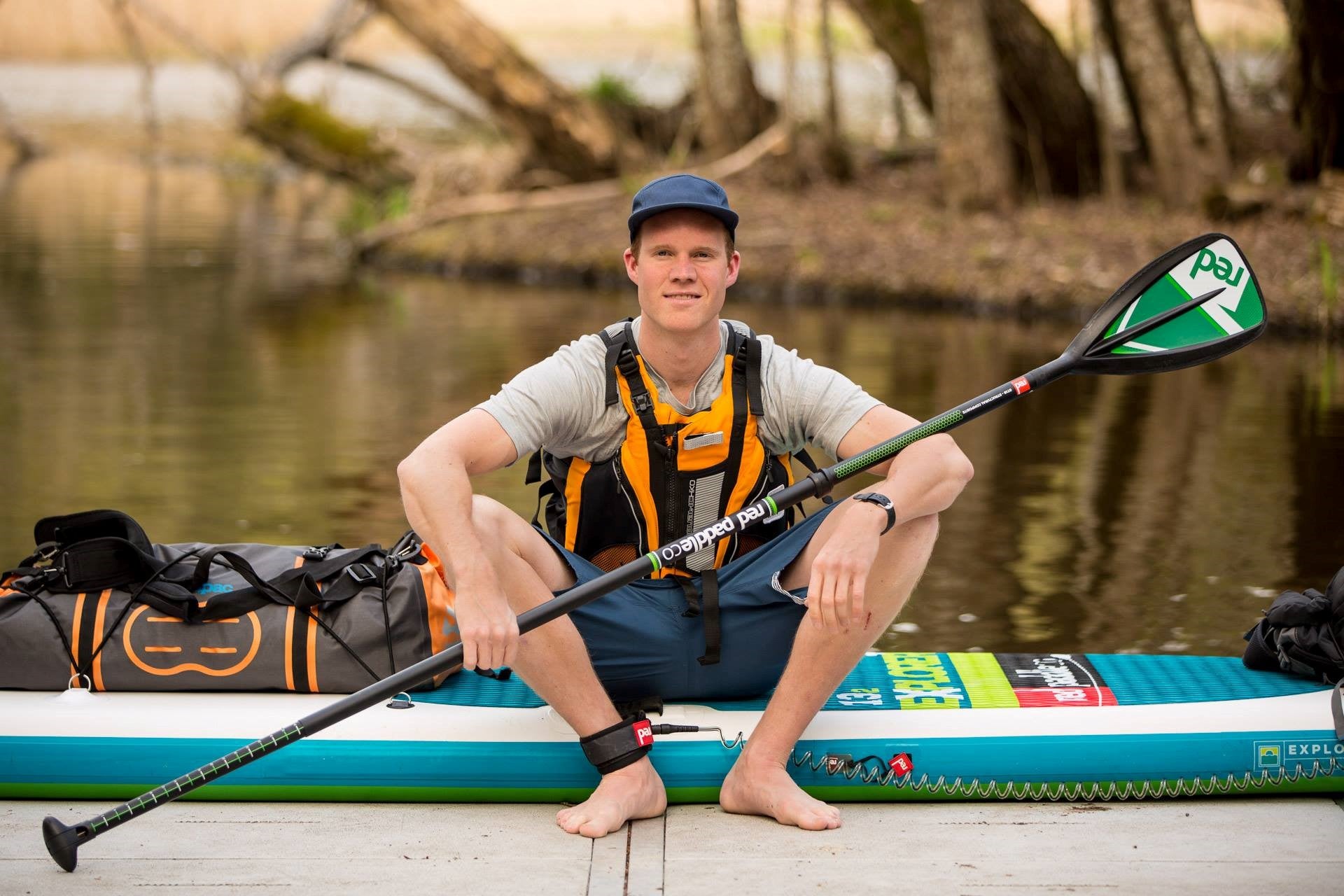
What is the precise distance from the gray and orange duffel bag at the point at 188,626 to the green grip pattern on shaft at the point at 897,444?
0.90 m

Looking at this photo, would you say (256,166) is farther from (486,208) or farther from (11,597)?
(11,597)

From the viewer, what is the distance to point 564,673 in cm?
302

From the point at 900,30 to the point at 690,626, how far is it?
11.7 meters

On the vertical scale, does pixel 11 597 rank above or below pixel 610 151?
below

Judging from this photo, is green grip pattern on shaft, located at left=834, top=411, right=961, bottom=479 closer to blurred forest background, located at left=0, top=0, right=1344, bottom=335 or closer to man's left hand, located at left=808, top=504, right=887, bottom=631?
man's left hand, located at left=808, top=504, right=887, bottom=631

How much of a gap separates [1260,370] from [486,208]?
761 cm

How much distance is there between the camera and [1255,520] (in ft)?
19.1

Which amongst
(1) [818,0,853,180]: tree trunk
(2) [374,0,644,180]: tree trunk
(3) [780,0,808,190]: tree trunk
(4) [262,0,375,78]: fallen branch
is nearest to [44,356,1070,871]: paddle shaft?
(3) [780,0,808,190]: tree trunk

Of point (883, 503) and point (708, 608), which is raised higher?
point (883, 503)

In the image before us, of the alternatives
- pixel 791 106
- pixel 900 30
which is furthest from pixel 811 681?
pixel 791 106

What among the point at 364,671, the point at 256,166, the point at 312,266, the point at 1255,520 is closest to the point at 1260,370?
the point at 1255,520

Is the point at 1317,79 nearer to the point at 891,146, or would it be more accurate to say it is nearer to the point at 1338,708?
the point at 891,146

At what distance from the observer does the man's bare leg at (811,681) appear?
300 cm

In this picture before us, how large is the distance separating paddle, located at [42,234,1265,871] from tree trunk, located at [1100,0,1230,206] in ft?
29.0
